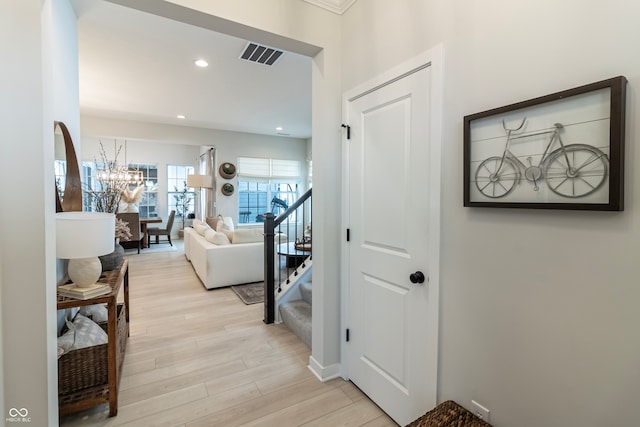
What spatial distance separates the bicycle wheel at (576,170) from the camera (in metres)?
0.96

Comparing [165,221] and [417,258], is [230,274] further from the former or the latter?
[165,221]

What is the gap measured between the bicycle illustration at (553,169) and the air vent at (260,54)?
273cm

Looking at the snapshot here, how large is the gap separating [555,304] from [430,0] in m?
1.51

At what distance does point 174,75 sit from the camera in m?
3.95

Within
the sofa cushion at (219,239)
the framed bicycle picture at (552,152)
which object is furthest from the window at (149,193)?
the framed bicycle picture at (552,152)

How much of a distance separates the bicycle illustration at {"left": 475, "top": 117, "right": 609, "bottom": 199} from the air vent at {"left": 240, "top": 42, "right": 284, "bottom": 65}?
2733 millimetres

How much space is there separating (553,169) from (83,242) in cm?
220

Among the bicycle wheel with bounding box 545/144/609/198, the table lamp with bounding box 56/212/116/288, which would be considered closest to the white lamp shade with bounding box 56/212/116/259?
the table lamp with bounding box 56/212/116/288

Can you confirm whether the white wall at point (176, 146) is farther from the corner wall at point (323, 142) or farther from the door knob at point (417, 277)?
the door knob at point (417, 277)

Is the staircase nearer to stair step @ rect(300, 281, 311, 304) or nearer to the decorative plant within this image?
stair step @ rect(300, 281, 311, 304)

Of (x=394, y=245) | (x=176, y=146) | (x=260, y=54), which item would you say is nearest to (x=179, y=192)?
(x=176, y=146)

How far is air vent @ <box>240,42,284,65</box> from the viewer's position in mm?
3135

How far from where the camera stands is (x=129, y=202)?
6715 mm

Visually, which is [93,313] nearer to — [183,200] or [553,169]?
[553,169]
